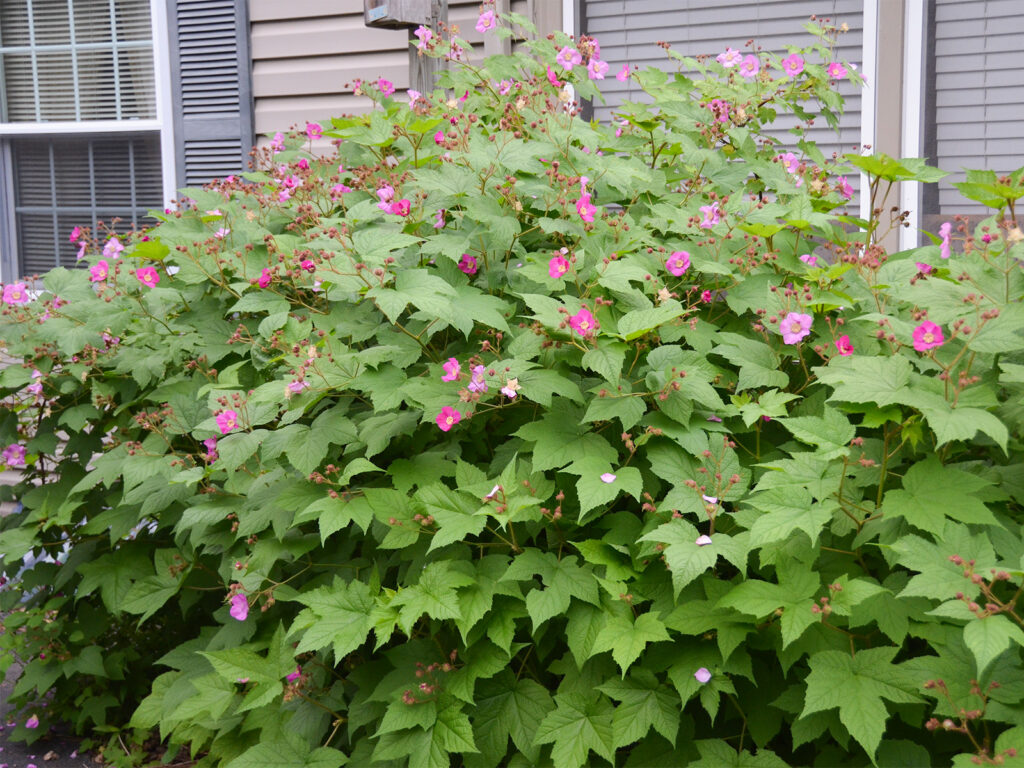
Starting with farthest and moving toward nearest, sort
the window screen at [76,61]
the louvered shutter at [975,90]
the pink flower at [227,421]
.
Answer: the window screen at [76,61]
the louvered shutter at [975,90]
the pink flower at [227,421]

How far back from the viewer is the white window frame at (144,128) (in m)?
4.84

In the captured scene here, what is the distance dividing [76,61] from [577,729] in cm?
477

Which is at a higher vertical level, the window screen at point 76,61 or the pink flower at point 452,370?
the window screen at point 76,61

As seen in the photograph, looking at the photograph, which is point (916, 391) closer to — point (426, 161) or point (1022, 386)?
point (1022, 386)

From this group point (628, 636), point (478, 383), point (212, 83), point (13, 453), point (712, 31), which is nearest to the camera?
point (628, 636)

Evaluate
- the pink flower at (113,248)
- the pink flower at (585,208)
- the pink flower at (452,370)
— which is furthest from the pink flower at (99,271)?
the pink flower at (585,208)

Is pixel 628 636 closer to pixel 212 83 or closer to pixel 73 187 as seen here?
pixel 212 83

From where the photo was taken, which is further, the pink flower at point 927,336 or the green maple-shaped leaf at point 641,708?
the green maple-shaped leaf at point 641,708

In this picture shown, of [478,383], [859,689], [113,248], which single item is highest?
[113,248]

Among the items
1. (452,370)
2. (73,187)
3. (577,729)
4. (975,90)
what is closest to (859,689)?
(577,729)

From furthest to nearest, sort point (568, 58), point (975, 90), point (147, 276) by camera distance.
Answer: point (975, 90) < point (568, 58) < point (147, 276)

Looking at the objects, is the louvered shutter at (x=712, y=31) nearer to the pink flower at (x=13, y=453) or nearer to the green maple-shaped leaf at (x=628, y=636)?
the pink flower at (x=13, y=453)

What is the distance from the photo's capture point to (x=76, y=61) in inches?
201

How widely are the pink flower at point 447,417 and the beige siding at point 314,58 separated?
9.77 ft
